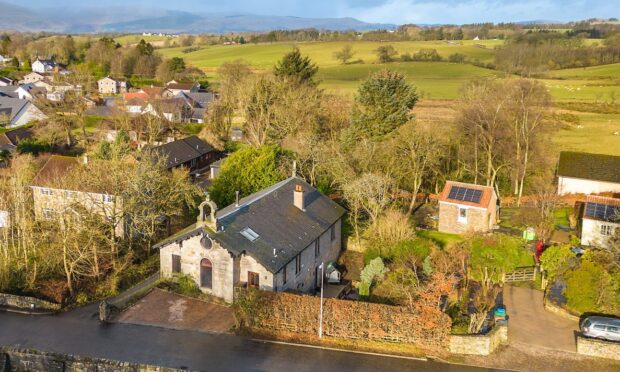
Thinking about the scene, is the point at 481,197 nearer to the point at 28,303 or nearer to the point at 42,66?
the point at 28,303

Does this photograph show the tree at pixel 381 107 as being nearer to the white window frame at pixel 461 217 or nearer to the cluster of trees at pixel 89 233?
the white window frame at pixel 461 217

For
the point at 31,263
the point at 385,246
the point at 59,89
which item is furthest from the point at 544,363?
the point at 59,89

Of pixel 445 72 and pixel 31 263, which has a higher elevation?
pixel 445 72

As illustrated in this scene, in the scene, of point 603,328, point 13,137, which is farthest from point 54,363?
point 13,137

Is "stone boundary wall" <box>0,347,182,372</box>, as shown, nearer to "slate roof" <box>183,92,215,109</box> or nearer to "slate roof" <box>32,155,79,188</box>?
"slate roof" <box>32,155,79,188</box>

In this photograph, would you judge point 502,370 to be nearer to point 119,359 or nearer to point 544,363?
point 544,363

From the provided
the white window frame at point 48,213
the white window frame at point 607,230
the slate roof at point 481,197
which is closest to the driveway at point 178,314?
the white window frame at point 48,213
